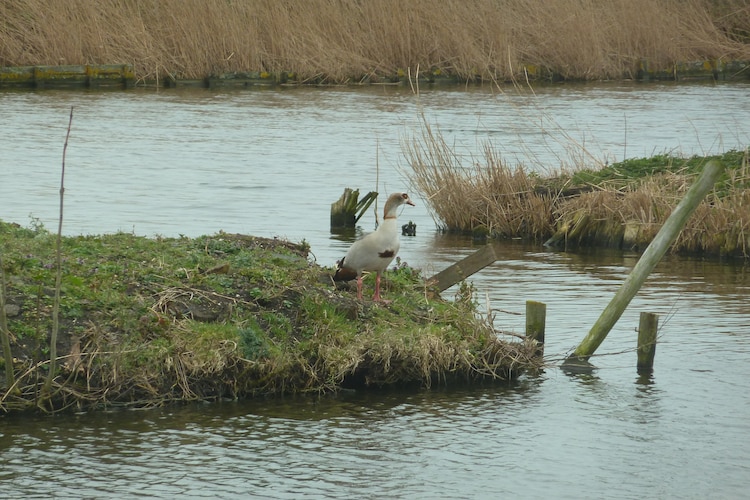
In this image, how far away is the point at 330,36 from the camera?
39.9 m

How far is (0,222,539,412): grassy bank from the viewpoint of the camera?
9.42 m

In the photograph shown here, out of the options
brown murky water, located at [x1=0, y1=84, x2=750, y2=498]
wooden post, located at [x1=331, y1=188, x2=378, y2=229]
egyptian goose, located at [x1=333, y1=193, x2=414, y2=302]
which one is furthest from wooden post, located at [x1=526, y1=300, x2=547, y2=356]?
wooden post, located at [x1=331, y1=188, x2=378, y2=229]

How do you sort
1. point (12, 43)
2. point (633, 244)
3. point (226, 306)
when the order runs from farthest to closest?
1. point (12, 43)
2. point (633, 244)
3. point (226, 306)

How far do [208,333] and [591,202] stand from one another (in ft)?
32.4

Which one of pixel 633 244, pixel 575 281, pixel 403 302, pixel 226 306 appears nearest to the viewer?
pixel 226 306

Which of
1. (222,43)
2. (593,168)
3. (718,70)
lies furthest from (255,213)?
(718,70)

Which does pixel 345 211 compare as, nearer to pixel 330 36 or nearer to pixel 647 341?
pixel 647 341

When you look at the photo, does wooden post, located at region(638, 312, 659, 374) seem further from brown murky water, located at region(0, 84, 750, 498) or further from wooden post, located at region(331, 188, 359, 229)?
wooden post, located at region(331, 188, 359, 229)

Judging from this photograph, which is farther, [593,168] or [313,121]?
[313,121]

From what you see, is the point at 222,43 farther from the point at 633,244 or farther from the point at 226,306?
the point at 226,306

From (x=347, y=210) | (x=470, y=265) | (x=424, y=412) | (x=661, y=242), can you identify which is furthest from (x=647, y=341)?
(x=347, y=210)

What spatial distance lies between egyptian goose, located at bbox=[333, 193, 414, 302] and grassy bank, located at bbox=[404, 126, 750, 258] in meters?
7.75

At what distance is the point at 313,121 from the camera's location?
34156mm

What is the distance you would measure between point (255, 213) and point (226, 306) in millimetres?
11559
